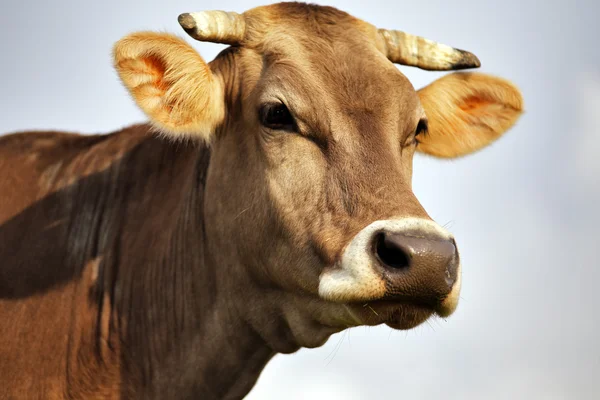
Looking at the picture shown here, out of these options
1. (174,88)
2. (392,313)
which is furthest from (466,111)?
(392,313)

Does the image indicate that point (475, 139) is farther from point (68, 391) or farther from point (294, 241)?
point (68, 391)

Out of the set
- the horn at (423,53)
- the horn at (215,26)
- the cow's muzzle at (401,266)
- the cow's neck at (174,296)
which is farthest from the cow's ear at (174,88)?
the cow's muzzle at (401,266)

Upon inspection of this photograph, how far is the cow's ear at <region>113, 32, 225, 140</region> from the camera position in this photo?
5363 mm

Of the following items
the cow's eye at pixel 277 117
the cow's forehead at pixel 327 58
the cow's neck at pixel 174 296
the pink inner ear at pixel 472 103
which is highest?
the cow's forehead at pixel 327 58

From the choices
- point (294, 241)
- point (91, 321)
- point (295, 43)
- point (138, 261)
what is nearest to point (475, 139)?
point (295, 43)

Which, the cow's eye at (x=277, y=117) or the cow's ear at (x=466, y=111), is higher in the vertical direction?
the cow's eye at (x=277, y=117)

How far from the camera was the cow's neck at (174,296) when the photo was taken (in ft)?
17.7

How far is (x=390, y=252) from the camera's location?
13.8 ft

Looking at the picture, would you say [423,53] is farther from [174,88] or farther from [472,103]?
[174,88]

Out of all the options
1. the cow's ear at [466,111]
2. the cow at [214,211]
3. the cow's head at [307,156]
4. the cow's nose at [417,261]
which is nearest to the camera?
the cow's nose at [417,261]

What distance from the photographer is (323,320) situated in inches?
194

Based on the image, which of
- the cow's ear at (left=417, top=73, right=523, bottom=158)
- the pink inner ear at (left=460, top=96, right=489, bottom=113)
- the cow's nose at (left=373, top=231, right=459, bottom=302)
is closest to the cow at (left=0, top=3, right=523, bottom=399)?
the cow's nose at (left=373, top=231, right=459, bottom=302)

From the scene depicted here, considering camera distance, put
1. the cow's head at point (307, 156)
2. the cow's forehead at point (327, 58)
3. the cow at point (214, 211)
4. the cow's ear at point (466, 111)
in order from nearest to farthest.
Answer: the cow's head at point (307, 156), the cow at point (214, 211), the cow's forehead at point (327, 58), the cow's ear at point (466, 111)

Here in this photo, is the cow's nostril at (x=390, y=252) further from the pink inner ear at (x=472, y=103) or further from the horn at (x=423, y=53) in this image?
the pink inner ear at (x=472, y=103)
